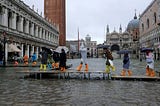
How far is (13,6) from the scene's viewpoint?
46750 millimetres

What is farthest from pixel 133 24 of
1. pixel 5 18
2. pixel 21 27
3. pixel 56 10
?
pixel 5 18

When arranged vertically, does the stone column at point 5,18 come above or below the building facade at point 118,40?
below

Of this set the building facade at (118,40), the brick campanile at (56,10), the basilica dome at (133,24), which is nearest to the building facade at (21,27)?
the brick campanile at (56,10)

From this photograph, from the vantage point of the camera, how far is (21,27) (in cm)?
5241

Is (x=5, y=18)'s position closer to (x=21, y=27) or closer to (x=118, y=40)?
(x=21, y=27)

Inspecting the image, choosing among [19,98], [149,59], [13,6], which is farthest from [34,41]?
[19,98]

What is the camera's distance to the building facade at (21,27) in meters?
42.5

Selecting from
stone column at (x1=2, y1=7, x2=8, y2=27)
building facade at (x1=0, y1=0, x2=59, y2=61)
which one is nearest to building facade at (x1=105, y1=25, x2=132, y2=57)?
building facade at (x1=0, y1=0, x2=59, y2=61)

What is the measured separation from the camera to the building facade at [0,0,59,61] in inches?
1672

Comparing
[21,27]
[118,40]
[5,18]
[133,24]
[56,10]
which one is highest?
[133,24]

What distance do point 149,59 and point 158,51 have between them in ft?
223

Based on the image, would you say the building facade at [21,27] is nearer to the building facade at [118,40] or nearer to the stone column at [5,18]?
the stone column at [5,18]

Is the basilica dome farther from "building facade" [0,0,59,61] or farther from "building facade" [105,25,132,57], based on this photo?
"building facade" [0,0,59,61]

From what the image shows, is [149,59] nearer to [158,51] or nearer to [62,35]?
[158,51]
